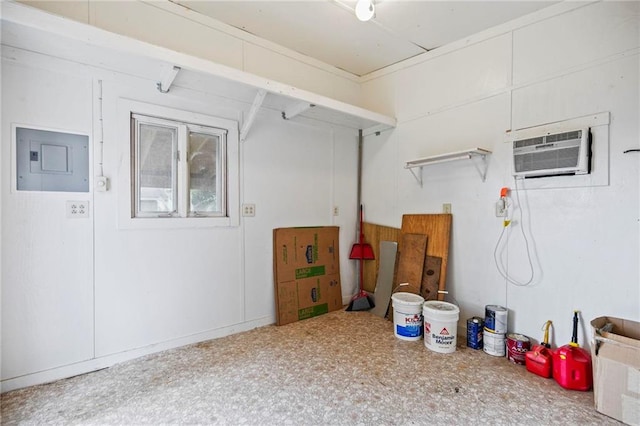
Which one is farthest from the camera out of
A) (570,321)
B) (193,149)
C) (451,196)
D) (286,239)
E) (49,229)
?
(286,239)

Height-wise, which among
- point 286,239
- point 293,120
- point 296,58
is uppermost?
point 296,58

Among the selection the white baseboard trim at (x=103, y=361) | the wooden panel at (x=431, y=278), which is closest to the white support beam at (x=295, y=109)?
the wooden panel at (x=431, y=278)

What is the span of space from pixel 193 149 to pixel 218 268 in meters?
1.12

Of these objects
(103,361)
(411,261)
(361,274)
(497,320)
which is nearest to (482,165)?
(411,261)

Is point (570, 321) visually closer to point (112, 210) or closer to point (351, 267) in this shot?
point (351, 267)

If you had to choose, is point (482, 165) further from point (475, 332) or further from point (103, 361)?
point (103, 361)

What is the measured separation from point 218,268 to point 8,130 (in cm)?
176

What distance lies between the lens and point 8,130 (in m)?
2.03

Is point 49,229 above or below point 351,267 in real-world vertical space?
above

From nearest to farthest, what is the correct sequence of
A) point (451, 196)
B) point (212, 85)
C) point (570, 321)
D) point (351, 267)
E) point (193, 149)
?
point (570, 321) < point (212, 85) < point (193, 149) < point (451, 196) < point (351, 267)

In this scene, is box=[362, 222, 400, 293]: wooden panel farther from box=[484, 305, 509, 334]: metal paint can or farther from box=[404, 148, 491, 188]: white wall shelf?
box=[484, 305, 509, 334]: metal paint can

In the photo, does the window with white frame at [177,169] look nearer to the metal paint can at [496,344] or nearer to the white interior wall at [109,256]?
the white interior wall at [109,256]

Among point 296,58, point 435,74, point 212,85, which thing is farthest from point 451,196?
point 212,85

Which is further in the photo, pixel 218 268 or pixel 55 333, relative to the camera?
pixel 218 268
